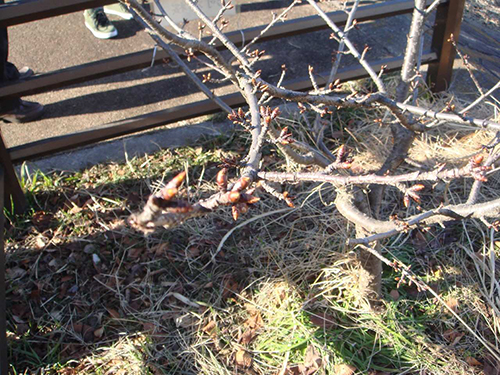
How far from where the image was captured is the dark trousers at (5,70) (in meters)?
3.71

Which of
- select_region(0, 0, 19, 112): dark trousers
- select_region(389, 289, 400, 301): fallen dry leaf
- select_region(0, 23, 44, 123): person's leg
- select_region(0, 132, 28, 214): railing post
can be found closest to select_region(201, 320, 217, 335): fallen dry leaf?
select_region(389, 289, 400, 301): fallen dry leaf

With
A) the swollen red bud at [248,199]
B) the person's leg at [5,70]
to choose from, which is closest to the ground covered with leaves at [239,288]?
the person's leg at [5,70]

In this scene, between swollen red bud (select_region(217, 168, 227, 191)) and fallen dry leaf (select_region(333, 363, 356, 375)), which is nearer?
swollen red bud (select_region(217, 168, 227, 191))

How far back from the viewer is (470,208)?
1647mm

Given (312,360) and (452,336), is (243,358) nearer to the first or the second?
(312,360)

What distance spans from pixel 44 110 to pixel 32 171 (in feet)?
2.86

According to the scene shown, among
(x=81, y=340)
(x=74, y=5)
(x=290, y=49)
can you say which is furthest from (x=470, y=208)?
(x=290, y=49)

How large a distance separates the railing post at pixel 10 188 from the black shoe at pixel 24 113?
0.96 metres

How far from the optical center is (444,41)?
3.78 metres

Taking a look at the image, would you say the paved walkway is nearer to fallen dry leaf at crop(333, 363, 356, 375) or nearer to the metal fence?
the metal fence

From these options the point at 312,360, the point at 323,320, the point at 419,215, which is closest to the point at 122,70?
the point at 323,320

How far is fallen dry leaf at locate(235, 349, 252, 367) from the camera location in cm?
251

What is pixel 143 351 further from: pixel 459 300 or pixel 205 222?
Answer: pixel 459 300

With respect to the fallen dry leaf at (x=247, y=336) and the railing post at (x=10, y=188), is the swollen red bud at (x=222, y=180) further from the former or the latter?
the railing post at (x=10, y=188)
